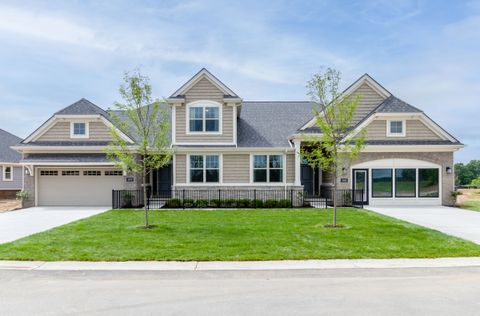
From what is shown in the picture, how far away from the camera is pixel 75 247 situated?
983 cm

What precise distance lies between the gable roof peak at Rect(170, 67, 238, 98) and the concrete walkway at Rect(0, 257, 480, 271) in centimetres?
1481

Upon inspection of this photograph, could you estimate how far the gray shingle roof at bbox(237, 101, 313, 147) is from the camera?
904 inches

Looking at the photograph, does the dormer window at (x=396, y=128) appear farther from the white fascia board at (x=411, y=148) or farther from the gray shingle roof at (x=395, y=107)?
the white fascia board at (x=411, y=148)

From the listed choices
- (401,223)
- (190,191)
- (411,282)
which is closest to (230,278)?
(411,282)

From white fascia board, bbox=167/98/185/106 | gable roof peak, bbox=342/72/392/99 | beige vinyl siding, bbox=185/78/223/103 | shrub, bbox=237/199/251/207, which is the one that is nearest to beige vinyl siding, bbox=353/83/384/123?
gable roof peak, bbox=342/72/392/99

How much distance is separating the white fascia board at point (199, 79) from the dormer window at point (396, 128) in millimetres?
9576

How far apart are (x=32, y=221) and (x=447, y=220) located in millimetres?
17580

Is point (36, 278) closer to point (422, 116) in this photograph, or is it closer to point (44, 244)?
point (44, 244)

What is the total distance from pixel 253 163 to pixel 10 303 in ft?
56.5

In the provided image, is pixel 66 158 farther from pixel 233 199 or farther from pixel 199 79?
pixel 233 199

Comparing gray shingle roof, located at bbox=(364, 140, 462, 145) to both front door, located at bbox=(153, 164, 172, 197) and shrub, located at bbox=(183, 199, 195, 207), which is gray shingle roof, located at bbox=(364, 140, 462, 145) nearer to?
shrub, located at bbox=(183, 199, 195, 207)

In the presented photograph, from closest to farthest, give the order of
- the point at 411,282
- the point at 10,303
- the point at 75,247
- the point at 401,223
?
1. the point at 10,303
2. the point at 411,282
3. the point at 75,247
4. the point at 401,223

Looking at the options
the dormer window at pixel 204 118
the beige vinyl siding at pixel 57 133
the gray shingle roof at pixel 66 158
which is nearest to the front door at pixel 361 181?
the dormer window at pixel 204 118

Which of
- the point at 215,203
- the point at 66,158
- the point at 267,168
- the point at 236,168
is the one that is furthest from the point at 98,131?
the point at 267,168
